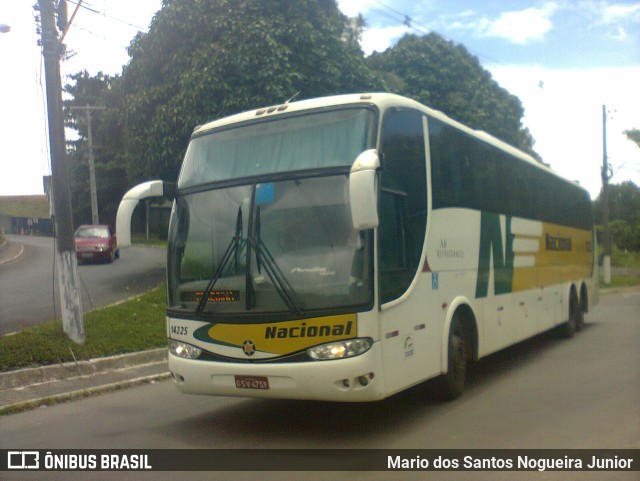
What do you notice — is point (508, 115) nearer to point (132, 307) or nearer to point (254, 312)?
point (132, 307)

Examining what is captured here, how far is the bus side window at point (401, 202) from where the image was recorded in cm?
678

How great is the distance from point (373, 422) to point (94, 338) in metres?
6.10

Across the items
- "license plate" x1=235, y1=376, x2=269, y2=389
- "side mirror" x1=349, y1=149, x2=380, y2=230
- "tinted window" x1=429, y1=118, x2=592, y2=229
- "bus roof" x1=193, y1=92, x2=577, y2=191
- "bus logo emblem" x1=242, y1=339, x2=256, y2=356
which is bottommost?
"license plate" x1=235, y1=376, x2=269, y2=389

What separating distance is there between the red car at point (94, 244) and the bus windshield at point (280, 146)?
2081cm

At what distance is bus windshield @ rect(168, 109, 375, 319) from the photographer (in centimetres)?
647

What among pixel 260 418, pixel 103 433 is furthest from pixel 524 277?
pixel 103 433

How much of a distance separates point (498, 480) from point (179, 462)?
8.83ft

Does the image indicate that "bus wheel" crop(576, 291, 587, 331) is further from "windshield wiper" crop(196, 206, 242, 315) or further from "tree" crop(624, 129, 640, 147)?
"tree" crop(624, 129, 640, 147)

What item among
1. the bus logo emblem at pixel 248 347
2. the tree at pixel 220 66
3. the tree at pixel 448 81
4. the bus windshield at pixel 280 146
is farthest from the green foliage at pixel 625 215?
the bus logo emblem at pixel 248 347

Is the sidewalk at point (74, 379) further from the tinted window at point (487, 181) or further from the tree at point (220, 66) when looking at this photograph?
the tree at point (220, 66)

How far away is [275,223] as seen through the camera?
22.1 feet

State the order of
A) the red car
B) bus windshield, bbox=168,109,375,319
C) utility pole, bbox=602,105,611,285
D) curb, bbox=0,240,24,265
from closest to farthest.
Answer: bus windshield, bbox=168,109,375,319 → the red car → curb, bbox=0,240,24,265 → utility pole, bbox=602,105,611,285

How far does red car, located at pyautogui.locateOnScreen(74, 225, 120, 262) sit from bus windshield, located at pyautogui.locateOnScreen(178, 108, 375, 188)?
20810mm

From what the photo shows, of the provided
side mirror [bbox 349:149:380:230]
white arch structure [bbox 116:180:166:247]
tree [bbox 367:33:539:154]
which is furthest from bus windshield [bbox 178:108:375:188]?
tree [bbox 367:33:539:154]
